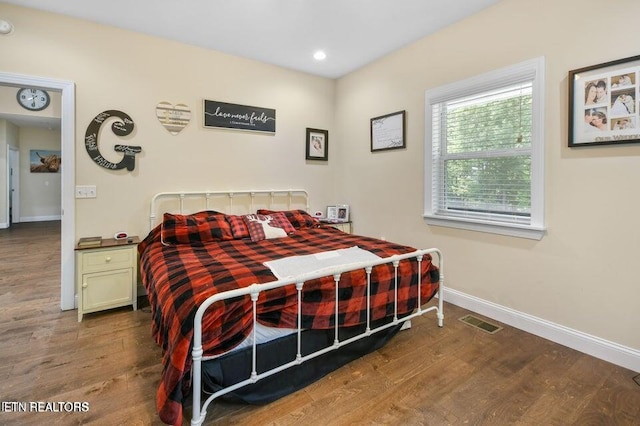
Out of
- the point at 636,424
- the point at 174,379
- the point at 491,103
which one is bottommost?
the point at 636,424

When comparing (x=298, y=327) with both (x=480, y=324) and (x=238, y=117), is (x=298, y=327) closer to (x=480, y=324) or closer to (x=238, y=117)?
(x=480, y=324)

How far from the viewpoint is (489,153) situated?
2.84m

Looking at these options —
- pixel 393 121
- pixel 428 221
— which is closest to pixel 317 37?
pixel 393 121

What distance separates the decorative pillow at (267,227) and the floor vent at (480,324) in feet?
5.96

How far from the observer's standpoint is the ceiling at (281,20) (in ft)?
8.75

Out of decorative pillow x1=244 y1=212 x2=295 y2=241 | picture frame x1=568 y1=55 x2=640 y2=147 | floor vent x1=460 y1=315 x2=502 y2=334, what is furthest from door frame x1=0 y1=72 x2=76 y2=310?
picture frame x1=568 y1=55 x2=640 y2=147

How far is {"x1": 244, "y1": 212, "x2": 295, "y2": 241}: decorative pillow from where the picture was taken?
312 centimetres

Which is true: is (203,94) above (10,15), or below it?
below

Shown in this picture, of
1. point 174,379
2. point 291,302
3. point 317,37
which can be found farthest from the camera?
point 317,37

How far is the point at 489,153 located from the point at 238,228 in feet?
7.95

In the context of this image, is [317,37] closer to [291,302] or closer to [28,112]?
[291,302]

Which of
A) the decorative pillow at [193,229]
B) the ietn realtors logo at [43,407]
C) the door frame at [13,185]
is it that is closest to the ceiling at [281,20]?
the decorative pillow at [193,229]

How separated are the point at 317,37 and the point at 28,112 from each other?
633 cm

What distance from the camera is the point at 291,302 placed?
5.84ft
